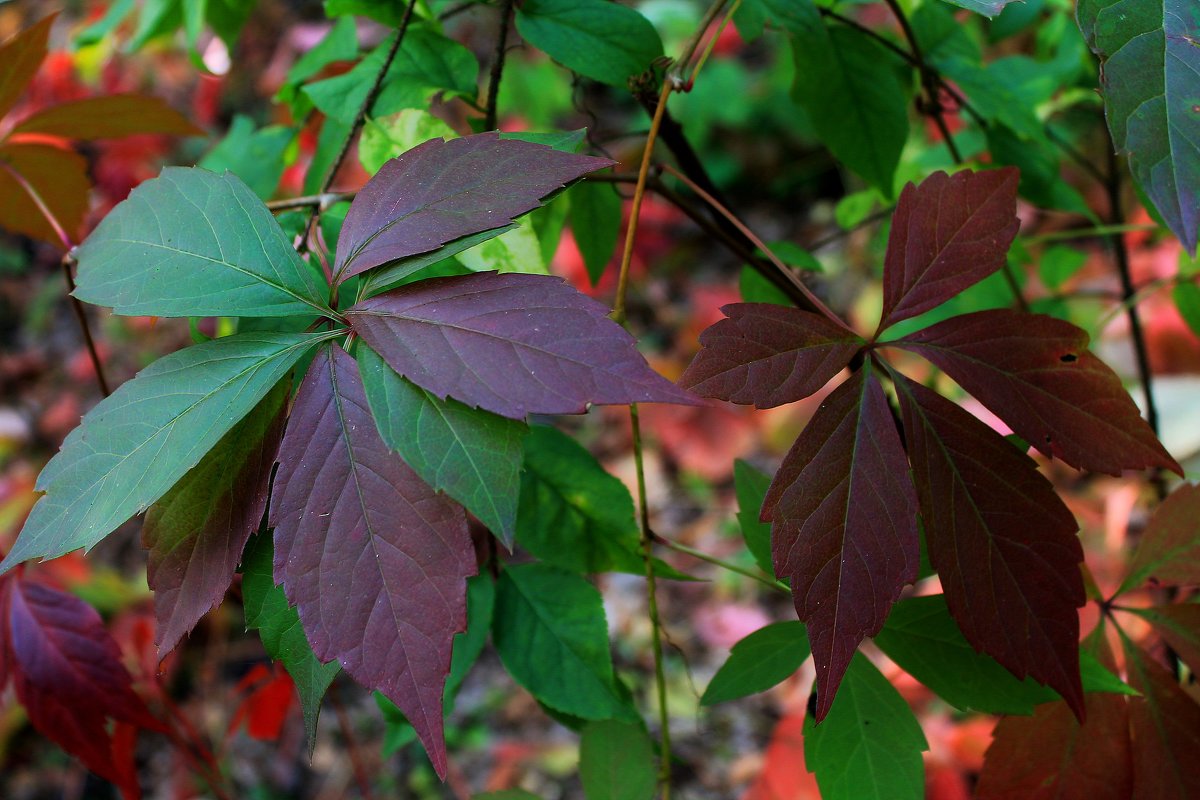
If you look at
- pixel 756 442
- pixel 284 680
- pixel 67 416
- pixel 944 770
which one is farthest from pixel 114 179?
pixel 944 770

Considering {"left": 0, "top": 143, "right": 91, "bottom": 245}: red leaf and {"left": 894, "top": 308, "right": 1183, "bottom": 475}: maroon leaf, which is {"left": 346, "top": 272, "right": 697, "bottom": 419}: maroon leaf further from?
{"left": 0, "top": 143, "right": 91, "bottom": 245}: red leaf

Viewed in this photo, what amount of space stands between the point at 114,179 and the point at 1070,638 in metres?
3.35

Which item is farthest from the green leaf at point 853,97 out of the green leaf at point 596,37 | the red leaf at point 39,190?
the red leaf at point 39,190

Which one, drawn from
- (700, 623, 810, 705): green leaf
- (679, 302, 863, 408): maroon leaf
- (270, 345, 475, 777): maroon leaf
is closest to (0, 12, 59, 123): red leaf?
(270, 345, 475, 777): maroon leaf

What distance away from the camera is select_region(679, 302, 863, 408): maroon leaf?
1.54 ft

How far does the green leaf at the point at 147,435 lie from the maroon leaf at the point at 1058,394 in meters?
0.41

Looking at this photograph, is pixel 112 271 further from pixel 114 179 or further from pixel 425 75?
pixel 114 179

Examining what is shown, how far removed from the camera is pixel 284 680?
89cm

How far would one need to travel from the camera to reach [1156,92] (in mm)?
430

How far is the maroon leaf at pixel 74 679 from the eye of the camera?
736mm

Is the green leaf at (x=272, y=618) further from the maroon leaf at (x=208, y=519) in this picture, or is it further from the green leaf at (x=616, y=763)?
the green leaf at (x=616, y=763)

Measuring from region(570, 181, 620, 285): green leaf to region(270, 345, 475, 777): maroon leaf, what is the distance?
43 centimetres

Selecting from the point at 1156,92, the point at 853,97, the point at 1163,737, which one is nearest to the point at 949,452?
the point at 1156,92

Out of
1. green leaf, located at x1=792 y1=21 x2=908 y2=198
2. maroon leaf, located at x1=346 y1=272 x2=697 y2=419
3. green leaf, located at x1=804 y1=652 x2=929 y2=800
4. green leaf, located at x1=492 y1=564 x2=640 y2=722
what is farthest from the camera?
green leaf, located at x1=792 y1=21 x2=908 y2=198
